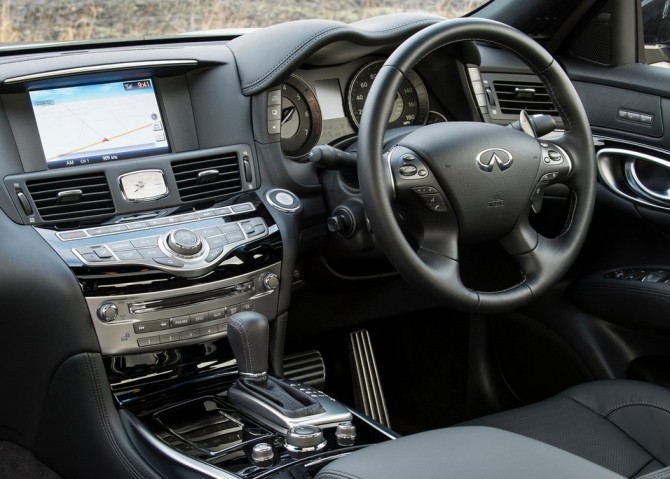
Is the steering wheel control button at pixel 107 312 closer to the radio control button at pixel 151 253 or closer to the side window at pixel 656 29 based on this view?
the radio control button at pixel 151 253

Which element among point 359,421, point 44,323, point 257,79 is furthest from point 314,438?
point 257,79

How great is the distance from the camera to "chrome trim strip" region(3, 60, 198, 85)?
180 cm

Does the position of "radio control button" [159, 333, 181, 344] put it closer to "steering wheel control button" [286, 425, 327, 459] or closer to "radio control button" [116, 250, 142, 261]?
"radio control button" [116, 250, 142, 261]

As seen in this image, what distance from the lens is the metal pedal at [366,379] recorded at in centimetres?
246

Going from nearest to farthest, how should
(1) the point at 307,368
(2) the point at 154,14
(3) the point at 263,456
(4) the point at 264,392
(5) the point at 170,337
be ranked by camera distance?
(3) the point at 263,456, (4) the point at 264,392, (5) the point at 170,337, (2) the point at 154,14, (1) the point at 307,368

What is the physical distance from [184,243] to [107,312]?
7.4 inches

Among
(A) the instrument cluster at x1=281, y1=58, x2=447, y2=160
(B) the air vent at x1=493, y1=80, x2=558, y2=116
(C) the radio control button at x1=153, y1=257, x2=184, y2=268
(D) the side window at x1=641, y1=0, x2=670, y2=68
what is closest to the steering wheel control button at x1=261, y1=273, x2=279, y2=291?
(C) the radio control button at x1=153, y1=257, x2=184, y2=268

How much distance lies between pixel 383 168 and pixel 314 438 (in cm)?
47

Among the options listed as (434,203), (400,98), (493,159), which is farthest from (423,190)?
(400,98)

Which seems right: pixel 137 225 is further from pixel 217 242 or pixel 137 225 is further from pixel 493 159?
pixel 493 159

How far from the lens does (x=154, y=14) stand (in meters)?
2.23

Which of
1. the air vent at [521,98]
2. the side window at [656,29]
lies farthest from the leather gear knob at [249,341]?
the side window at [656,29]

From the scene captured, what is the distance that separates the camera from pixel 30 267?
67.3 inches

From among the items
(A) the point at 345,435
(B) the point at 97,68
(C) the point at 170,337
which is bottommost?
(A) the point at 345,435
